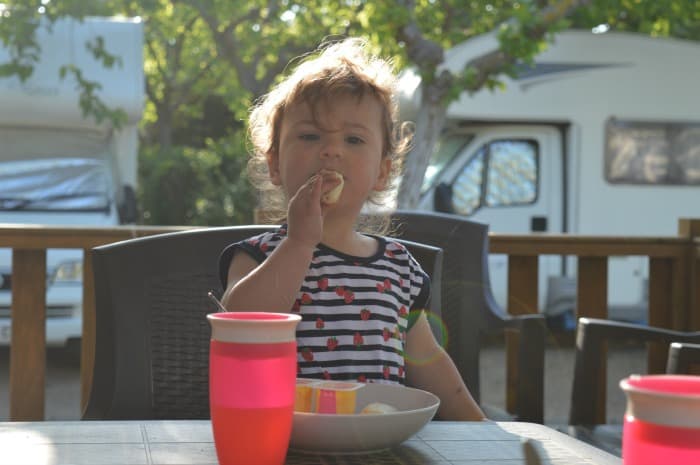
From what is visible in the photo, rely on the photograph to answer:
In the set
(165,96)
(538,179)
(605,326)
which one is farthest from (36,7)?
(165,96)

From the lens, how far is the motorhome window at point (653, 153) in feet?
32.9

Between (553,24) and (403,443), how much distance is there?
7482 millimetres

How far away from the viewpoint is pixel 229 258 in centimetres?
214

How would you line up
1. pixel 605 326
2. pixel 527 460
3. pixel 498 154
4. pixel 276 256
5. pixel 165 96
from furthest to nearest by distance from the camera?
pixel 165 96, pixel 498 154, pixel 605 326, pixel 276 256, pixel 527 460

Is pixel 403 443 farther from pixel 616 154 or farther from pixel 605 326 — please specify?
pixel 616 154

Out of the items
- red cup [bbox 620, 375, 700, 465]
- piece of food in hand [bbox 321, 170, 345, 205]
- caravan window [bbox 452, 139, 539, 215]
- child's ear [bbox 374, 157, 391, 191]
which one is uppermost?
caravan window [bbox 452, 139, 539, 215]

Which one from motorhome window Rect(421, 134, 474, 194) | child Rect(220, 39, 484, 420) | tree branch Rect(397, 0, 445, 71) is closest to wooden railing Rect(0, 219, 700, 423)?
child Rect(220, 39, 484, 420)

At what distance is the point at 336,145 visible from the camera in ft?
6.93

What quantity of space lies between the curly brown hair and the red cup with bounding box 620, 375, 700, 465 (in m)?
1.16

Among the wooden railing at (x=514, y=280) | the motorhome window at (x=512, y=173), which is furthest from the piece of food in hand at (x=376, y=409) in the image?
the motorhome window at (x=512, y=173)

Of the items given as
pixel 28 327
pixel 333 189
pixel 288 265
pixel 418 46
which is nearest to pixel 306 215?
pixel 288 265

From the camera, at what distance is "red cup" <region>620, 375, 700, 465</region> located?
3.54ft

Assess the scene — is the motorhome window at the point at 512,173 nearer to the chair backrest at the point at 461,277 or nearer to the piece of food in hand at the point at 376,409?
the chair backrest at the point at 461,277

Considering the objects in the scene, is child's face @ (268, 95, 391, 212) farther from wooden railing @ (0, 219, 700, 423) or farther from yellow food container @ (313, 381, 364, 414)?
wooden railing @ (0, 219, 700, 423)
